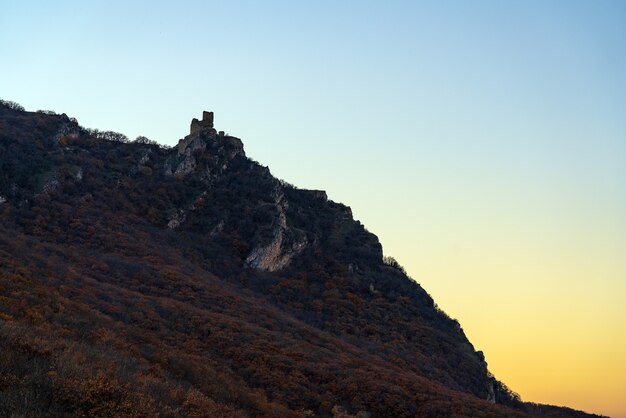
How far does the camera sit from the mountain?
19188mm

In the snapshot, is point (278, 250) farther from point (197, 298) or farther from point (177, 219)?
point (197, 298)

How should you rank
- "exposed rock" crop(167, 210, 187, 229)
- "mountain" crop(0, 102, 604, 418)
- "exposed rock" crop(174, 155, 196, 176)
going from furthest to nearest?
"exposed rock" crop(174, 155, 196, 176)
"exposed rock" crop(167, 210, 187, 229)
"mountain" crop(0, 102, 604, 418)

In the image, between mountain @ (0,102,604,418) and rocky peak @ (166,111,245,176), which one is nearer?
mountain @ (0,102,604,418)

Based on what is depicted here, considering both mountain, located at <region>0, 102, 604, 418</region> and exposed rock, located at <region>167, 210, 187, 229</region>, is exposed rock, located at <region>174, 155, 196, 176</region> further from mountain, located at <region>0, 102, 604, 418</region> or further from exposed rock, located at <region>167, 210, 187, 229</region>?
exposed rock, located at <region>167, 210, 187, 229</region>

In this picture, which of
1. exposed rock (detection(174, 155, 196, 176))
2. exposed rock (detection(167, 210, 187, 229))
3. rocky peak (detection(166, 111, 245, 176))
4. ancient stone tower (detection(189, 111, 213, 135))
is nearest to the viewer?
exposed rock (detection(167, 210, 187, 229))

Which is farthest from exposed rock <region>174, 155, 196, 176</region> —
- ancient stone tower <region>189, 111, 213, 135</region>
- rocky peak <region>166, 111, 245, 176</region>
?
ancient stone tower <region>189, 111, 213, 135</region>

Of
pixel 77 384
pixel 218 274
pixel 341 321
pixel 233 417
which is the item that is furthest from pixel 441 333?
pixel 77 384

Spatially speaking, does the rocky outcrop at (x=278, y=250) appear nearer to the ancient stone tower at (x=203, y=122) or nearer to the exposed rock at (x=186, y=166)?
the exposed rock at (x=186, y=166)

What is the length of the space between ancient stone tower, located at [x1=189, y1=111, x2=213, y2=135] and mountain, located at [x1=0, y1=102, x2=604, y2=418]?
25 cm

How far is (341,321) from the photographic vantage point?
64812 mm

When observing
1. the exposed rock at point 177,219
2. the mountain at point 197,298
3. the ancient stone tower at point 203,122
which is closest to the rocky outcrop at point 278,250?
the mountain at point 197,298

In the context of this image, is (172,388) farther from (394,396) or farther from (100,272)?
(100,272)

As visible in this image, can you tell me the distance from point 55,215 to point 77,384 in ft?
172

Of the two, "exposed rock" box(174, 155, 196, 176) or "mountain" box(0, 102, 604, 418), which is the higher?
"exposed rock" box(174, 155, 196, 176)
